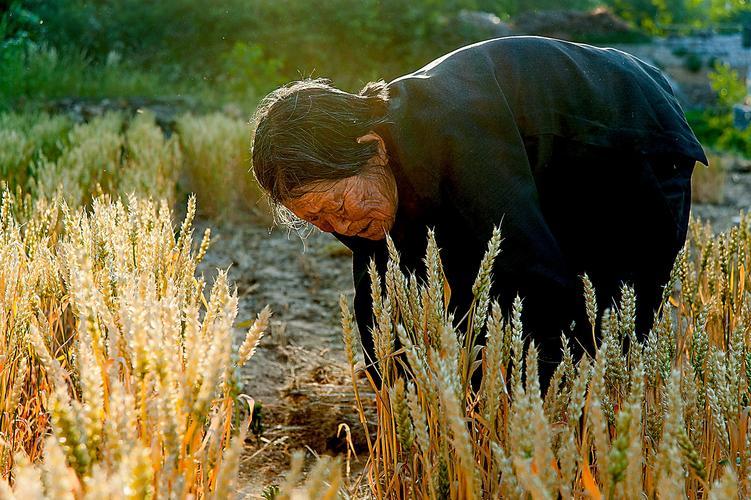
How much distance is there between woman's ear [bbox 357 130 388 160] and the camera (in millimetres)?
1805

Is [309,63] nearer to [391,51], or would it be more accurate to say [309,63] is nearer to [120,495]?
[391,51]

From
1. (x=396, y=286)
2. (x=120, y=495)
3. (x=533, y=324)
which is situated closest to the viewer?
(x=120, y=495)

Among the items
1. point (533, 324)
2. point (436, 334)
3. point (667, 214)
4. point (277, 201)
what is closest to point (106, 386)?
point (436, 334)

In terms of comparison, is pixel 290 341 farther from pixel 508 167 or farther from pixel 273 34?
pixel 273 34

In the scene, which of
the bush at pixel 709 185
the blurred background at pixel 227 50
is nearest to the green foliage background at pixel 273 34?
the blurred background at pixel 227 50

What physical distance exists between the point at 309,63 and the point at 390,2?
5.89 feet

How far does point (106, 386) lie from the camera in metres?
1.15

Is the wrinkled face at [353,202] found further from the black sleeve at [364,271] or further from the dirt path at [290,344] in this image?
the dirt path at [290,344]

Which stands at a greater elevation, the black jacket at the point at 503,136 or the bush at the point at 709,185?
the black jacket at the point at 503,136

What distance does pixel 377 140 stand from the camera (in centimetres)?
183

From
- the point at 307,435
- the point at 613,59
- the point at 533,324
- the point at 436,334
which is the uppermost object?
the point at 613,59

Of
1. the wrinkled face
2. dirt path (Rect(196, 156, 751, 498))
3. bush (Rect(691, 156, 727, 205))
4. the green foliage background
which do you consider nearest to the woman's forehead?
the wrinkled face

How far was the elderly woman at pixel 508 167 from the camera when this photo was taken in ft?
5.69

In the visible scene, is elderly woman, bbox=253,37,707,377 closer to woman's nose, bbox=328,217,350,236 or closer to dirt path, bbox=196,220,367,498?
woman's nose, bbox=328,217,350,236
